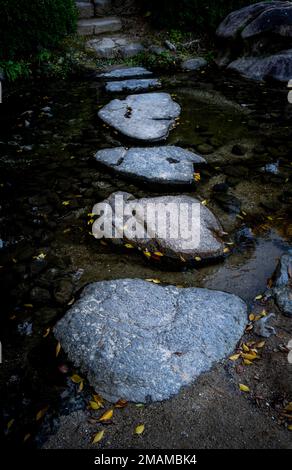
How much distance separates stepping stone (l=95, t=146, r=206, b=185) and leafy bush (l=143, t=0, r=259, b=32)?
6133 millimetres

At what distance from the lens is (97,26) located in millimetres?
9602

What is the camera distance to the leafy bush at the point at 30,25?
700 centimetres

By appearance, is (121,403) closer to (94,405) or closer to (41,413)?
(94,405)

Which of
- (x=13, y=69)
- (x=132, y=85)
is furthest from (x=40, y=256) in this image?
(x=13, y=69)

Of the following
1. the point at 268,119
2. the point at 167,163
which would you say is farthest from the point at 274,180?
the point at 268,119

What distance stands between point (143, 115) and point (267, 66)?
145 inches

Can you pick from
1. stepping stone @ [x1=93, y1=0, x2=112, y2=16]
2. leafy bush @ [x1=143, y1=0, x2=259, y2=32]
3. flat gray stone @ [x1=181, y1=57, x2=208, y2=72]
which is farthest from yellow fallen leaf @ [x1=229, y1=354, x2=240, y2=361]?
stepping stone @ [x1=93, y1=0, x2=112, y2=16]

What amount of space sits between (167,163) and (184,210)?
1.09 meters

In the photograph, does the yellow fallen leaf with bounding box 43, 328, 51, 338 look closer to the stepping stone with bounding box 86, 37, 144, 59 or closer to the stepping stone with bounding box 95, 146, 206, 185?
the stepping stone with bounding box 95, 146, 206, 185

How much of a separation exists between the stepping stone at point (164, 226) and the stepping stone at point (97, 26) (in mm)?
7463

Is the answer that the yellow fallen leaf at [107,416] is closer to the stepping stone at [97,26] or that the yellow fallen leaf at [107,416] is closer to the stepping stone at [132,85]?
the stepping stone at [132,85]

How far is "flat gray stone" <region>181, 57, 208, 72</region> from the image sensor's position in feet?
29.0

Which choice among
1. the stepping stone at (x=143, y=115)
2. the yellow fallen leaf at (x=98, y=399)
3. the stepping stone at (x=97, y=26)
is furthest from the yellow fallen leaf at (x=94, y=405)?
the stepping stone at (x=97, y=26)
